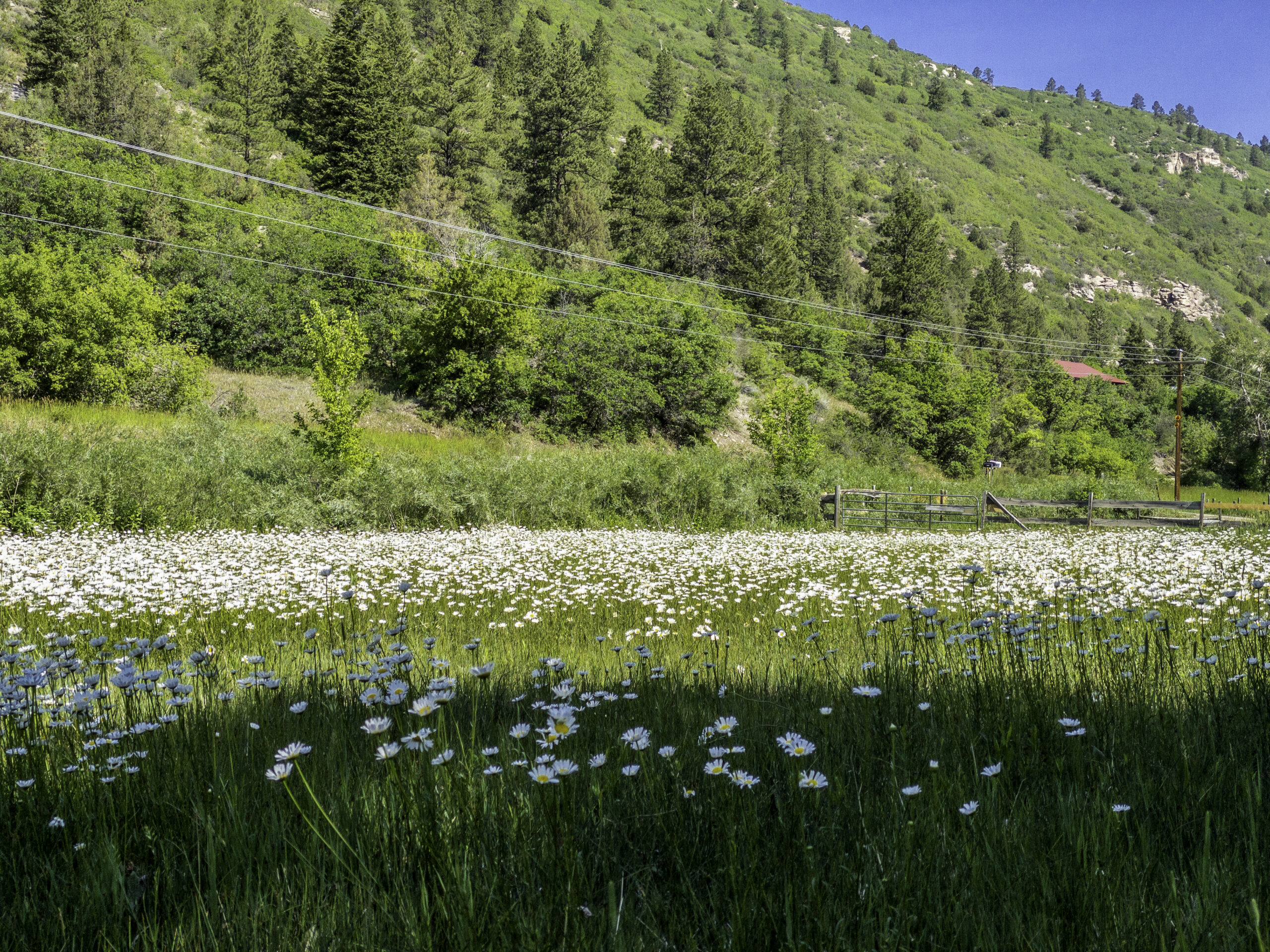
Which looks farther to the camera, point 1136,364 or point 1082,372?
point 1136,364

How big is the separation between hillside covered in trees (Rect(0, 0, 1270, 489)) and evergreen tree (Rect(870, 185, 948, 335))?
0.30 m

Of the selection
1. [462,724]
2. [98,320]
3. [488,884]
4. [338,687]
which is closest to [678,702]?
[462,724]

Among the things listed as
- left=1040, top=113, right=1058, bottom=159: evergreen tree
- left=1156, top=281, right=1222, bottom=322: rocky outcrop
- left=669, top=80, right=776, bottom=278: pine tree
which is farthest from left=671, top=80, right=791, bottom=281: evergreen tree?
left=1040, top=113, right=1058, bottom=159: evergreen tree

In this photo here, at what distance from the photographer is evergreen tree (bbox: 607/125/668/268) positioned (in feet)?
173

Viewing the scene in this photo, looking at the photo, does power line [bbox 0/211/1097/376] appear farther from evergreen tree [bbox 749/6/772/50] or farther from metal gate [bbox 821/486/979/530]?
evergreen tree [bbox 749/6/772/50]

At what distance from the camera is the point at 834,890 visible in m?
1.53

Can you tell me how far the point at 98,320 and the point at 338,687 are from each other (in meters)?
30.6

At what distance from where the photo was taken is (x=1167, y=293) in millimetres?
131875

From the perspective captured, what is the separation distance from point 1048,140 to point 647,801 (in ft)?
745

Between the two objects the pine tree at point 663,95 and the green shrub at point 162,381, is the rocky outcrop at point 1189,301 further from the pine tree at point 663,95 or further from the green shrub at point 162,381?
the green shrub at point 162,381

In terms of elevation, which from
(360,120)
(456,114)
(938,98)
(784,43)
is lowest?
(360,120)

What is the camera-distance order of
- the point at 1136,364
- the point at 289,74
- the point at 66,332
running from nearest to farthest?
the point at 66,332
the point at 289,74
the point at 1136,364

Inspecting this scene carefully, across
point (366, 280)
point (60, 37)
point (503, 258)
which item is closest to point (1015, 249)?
point (503, 258)

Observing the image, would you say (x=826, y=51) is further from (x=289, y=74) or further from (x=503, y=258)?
(x=503, y=258)
